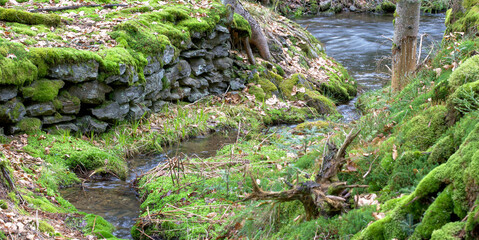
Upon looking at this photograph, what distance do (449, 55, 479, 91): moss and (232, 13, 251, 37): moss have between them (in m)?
7.40

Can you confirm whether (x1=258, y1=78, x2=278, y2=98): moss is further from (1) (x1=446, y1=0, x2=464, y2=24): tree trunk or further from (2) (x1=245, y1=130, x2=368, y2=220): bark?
(2) (x1=245, y1=130, x2=368, y2=220): bark

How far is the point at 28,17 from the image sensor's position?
763cm

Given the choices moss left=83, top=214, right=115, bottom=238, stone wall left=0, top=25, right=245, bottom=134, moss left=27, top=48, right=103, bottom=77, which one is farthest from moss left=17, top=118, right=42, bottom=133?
moss left=83, top=214, right=115, bottom=238

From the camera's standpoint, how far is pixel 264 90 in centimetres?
1053

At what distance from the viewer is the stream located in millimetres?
5496

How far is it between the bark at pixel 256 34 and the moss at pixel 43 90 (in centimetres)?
589

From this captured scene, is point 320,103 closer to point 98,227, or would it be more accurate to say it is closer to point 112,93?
point 112,93

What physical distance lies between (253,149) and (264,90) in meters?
4.12

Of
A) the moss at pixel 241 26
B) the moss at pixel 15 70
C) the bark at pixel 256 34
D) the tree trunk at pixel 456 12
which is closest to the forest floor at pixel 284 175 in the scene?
the moss at pixel 15 70

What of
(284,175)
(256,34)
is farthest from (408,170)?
(256,34)

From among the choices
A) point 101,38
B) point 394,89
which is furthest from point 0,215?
point 394,89

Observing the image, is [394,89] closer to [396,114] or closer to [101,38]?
[396,114]

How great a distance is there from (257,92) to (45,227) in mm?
6920

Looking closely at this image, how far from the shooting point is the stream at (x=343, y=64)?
216 inches
